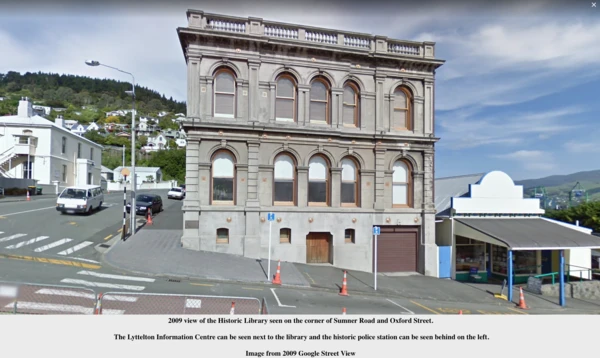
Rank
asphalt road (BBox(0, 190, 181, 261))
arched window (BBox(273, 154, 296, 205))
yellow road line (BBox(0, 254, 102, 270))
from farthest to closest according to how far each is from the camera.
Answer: arched window (BBox(273, 154, 296, 205)) < asphalt road (BBox(0, 190, 181, 261)) < yellow road line (BBox(0, 254, 102, 270))

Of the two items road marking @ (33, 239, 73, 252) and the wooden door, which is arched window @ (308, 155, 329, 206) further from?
road marking @ (33, 239, 73, 252)

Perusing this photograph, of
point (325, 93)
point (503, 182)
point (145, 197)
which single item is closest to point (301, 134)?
point (325, 93)

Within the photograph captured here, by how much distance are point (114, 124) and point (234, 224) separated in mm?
144417

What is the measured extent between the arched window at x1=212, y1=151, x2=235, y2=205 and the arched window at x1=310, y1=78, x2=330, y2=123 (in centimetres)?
502

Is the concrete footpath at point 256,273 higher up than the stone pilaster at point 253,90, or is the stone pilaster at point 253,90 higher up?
the stone pilaster at point 253,90

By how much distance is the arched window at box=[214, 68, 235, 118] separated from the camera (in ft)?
55.5

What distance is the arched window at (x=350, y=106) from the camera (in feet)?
61.0

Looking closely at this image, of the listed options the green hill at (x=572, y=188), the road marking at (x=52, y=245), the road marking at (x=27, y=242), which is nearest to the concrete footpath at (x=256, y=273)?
the road marking at (x=52, y=245)

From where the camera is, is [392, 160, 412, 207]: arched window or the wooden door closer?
the wooden door

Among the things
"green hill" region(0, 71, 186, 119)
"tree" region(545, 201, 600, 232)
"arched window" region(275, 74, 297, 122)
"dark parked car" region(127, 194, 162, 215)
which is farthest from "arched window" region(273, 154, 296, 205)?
"green hill" region(0, 71, 186, 119)

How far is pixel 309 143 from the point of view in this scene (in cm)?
1767

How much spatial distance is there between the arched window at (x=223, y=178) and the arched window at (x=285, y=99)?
3.45m

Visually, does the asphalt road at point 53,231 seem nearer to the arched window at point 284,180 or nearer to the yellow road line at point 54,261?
the yellow road line at point 54,261

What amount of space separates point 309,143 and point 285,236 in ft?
16.5
